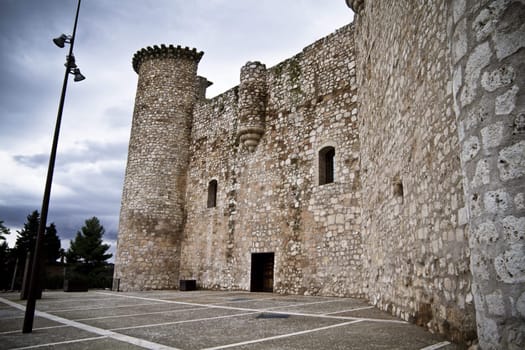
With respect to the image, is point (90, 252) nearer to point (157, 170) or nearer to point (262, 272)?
point (157, 170)

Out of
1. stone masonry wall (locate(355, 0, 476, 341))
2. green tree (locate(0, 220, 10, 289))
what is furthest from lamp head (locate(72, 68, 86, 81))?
green tree (locate(0, 220, 10, 289))

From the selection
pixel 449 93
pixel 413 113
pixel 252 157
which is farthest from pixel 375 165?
pixel 252 157

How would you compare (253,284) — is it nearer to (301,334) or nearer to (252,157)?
(252,157)

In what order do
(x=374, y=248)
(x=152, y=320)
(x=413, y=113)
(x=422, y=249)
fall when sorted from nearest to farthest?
1. (x=422, y=249)
2. (x=413, y=113)
3. (x=152, y=320)
4. (x=374, y=248)

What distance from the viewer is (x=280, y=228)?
11.8m

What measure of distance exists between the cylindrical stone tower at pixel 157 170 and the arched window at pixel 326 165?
7.68m

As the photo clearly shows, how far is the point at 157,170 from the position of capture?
16109mm

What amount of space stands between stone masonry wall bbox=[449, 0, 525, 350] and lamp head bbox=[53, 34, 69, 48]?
6043 millimetres

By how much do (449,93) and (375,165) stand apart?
4112mm

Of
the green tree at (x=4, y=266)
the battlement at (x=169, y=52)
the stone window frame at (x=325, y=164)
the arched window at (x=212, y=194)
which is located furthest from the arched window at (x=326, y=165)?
the green tree at (x=4, y=266)

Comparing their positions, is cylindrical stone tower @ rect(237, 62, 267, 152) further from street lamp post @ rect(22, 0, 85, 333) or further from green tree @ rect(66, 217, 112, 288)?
green tree @ rect(66, 217, 112, 288)

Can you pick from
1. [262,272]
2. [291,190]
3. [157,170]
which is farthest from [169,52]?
[262,272]

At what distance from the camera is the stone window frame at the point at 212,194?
15.3m

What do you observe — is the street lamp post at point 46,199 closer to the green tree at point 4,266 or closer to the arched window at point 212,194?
the arched window at point 212,194
